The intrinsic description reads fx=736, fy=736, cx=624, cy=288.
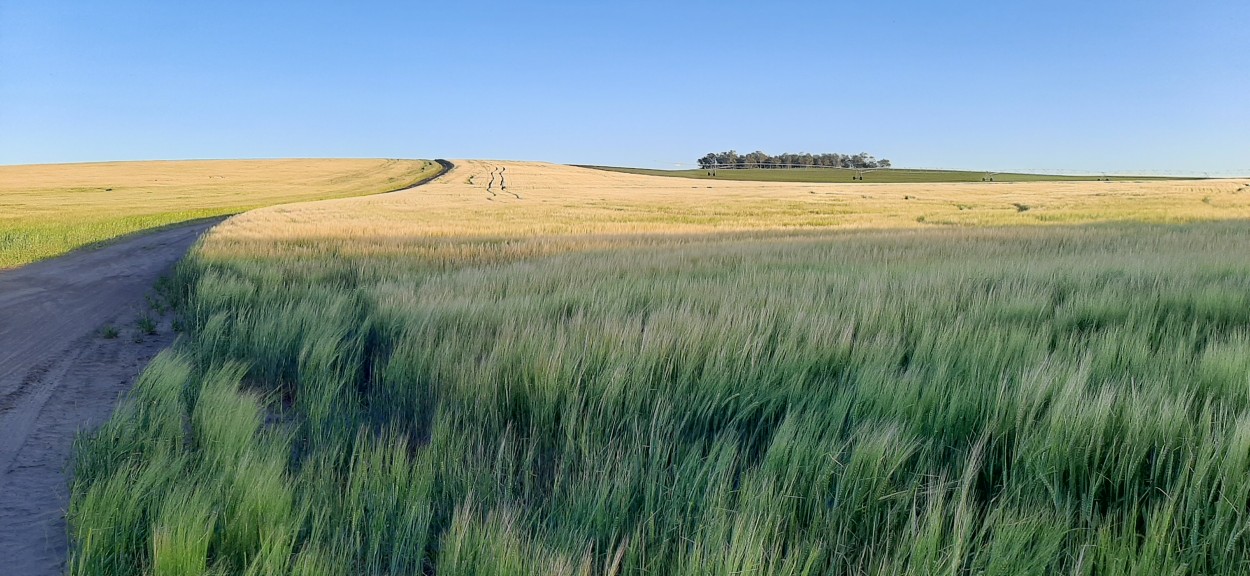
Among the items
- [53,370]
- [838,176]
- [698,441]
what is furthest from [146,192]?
[838,176]

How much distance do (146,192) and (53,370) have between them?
158ft

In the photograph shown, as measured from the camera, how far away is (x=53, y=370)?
499 centimetres

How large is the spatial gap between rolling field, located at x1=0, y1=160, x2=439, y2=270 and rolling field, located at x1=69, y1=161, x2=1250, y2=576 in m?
11.0

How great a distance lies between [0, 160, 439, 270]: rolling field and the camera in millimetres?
16480

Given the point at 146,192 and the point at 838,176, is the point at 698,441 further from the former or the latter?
the point at 838,176

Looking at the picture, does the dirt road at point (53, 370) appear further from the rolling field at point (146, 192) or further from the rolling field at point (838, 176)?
the rolling field at point (838, 176)

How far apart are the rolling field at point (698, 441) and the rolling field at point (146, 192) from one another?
11019mm

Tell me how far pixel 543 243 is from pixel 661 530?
9.18 m

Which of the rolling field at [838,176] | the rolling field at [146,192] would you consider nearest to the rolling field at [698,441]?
the rolling field at [146,192]

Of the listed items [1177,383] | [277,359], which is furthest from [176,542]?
[1177,383]

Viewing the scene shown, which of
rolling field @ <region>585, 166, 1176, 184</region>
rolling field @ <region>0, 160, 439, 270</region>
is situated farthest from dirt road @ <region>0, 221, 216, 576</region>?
rolling field @ <region>585, 166, 1176, 184</region>

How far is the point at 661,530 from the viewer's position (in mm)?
1844

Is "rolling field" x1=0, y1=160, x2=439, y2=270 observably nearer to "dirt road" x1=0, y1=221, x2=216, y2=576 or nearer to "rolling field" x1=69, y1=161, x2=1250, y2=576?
"dirt road" x1=0, y1=221, x2=216, y2=576

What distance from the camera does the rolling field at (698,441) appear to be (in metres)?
1.71
